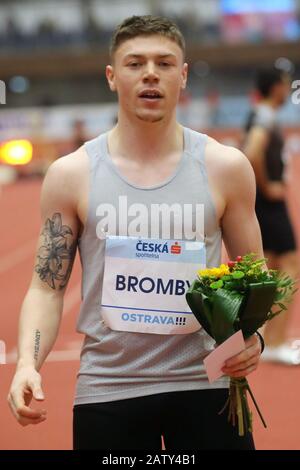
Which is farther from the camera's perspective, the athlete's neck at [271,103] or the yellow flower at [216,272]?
the athlete's neck at [271,103]

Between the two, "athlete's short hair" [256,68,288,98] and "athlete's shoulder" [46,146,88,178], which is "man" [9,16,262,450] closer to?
"athlete's shoulder" [46,146,88,178]

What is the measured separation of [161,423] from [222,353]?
366 mm

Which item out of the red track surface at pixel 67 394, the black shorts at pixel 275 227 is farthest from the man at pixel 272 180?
the red track surface at pixel 67 394

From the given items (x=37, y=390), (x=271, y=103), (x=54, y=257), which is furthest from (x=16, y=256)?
(x=37, y=390)

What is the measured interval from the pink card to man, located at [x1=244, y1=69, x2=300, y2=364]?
375 cm

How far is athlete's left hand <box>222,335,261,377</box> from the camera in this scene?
Result: 8.37 ft

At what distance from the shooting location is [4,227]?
1750 cm

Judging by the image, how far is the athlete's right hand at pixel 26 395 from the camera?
8.27 ft

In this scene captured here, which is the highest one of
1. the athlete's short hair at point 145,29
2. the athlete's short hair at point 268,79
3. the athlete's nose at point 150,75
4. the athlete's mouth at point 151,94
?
the athlete's short hair at point 268,79

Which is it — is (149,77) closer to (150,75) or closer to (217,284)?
(150,75)

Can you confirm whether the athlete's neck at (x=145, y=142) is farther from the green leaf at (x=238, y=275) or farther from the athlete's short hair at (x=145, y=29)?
the green leaf at (x=238, y=275)

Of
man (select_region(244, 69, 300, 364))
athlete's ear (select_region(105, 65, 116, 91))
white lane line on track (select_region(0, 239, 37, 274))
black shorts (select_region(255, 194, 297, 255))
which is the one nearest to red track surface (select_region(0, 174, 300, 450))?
man (select_region(244, 69, 300, 364))

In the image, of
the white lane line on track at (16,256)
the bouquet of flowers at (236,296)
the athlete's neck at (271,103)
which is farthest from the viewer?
the white lane line on track at (16,256)

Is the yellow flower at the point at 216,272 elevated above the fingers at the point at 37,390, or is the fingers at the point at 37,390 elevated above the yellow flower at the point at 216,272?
the yellow flower at the point at 216,272
